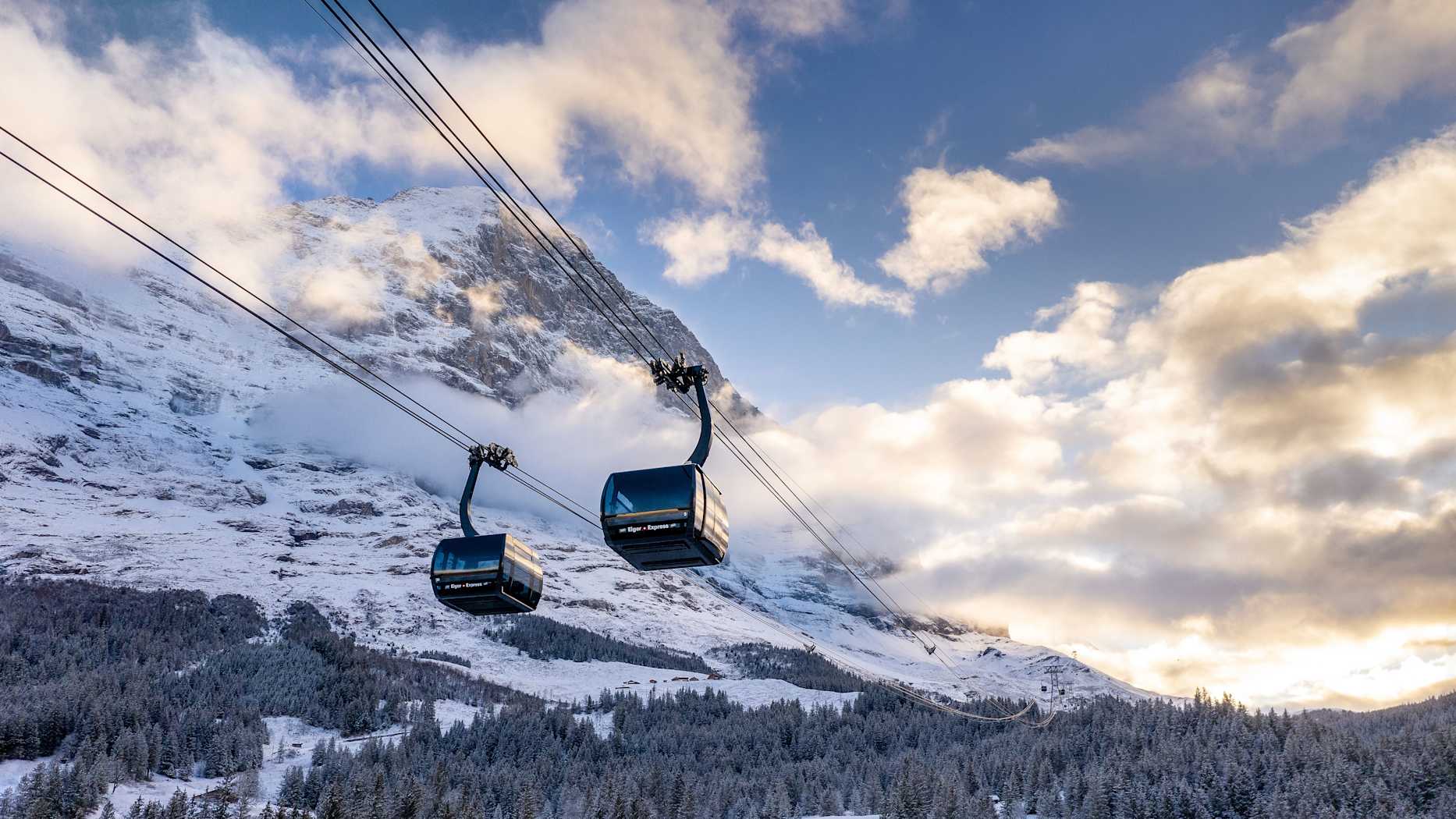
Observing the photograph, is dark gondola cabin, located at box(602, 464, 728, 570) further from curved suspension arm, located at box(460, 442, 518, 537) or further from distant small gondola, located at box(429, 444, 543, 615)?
distant small gondola, located at box(429, 444, 543, 615)

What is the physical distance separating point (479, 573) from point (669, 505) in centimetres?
1344

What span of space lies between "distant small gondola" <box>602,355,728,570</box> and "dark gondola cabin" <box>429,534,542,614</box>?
1013 cm

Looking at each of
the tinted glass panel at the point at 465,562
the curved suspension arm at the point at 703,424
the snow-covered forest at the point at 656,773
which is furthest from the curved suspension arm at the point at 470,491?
the snow-covered forest at the point at 656,773

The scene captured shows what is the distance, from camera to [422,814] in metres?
142

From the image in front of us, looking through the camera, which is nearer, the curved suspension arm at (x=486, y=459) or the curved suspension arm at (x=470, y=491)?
the curved suspension arm at (x=486, y=459)

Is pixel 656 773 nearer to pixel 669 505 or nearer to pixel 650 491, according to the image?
pixel 650 491

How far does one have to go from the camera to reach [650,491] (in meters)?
36.0

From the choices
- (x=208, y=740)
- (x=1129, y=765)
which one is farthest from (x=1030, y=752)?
(x=208, y=740)

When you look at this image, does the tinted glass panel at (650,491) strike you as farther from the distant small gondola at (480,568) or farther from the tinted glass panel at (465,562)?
the tinted glass panel at (465,562)

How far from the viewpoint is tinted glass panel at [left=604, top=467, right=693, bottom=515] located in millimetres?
35562

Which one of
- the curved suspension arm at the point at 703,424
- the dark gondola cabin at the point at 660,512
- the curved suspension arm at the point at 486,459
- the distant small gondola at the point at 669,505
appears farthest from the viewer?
the curved suspension arm at the point at 486,459

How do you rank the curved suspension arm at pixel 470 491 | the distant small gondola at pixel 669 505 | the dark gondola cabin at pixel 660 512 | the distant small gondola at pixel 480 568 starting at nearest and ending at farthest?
the distant small gondola at pixel 669 505
the dark gondola cabin at pixel 660 512
the curved suspension arm at pixel 470 491
the distant small gondola at pixel 480 568

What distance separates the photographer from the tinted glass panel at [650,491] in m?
35.6

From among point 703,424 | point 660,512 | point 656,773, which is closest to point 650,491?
point 660,512
